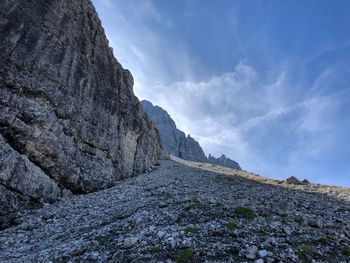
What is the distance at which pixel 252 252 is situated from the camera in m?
9.12

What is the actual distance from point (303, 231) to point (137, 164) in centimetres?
4508

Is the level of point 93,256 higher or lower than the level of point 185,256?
lower

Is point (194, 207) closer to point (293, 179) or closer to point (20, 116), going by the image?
point (20, 116)

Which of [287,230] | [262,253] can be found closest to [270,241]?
[262,253]

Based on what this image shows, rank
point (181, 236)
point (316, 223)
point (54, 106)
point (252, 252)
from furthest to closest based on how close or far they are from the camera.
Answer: point (54, 106), point (316, 223), point (181, 236), point (252, 252)

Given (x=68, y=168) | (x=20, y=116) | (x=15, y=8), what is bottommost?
(x=68, y=168)

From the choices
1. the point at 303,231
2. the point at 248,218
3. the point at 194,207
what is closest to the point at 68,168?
the point at 194,207

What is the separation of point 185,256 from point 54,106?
28.1 m

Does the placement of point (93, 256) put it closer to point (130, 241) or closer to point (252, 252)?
point (130, 241)

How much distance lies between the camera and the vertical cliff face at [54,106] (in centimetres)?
2158

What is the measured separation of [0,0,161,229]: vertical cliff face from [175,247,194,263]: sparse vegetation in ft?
62.0

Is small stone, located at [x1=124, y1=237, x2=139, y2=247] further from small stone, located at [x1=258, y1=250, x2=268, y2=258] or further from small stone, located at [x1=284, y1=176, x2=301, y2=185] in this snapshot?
small stone, located at [x1=284, y1=176, x2=301, y2=185]

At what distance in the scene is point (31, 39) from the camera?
2641 centimetres

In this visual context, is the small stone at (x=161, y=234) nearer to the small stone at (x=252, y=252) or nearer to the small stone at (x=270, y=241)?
the small stone at (x=252, y=252)
